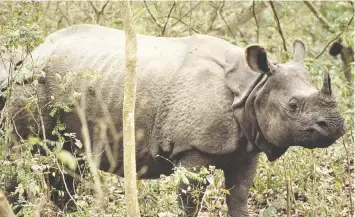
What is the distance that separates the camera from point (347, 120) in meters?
7.93

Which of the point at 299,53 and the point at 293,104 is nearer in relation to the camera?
the point at 293,104

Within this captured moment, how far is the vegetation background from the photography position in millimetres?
5621

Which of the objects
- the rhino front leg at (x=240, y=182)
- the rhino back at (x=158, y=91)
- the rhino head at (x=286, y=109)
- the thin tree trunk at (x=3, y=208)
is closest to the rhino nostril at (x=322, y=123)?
the rhino head at (x=286, y=109)

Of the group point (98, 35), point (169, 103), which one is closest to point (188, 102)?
point (169, 103)

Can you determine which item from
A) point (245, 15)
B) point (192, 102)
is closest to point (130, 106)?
point (192, 102)

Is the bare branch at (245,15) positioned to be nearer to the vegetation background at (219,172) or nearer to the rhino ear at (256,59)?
the vegetation background at (219,172)

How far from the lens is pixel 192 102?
5.70 m

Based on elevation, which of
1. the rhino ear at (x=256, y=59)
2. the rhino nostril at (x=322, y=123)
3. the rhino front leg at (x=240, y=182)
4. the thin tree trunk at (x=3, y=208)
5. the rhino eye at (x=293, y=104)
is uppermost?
the rhino ear at (x=256, y=59)

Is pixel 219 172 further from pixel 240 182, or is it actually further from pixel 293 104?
pixel 293 104

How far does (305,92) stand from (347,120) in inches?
112

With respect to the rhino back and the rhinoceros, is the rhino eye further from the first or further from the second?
the rhino back

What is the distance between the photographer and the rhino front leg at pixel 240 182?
20.0 feet

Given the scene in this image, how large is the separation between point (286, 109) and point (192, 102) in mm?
802

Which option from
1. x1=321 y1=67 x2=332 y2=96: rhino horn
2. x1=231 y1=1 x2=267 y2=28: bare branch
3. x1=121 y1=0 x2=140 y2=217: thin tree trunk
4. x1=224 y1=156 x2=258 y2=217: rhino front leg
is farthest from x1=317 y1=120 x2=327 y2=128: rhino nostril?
x1=231 y1=1 x2=267 y2=28: bare branch
